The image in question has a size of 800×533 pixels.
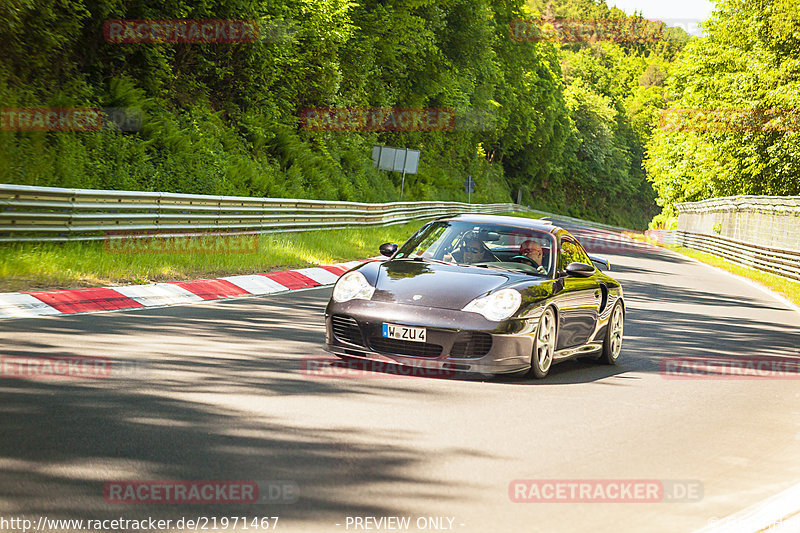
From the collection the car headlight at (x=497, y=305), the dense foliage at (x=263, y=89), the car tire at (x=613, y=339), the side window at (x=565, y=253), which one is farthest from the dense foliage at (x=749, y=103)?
the car headlight at (x=497, y=305)

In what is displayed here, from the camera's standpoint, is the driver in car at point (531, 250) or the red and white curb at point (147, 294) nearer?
the driver in car at point (531, 250)

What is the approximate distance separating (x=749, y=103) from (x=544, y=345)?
39600 mm

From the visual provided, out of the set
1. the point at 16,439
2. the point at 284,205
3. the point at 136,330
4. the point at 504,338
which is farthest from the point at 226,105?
the point at 16,439

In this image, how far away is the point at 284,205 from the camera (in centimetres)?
2217

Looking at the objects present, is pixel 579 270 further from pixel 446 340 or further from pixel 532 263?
pixel 446 340

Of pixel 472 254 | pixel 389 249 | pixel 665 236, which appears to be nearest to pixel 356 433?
pixel 472 254

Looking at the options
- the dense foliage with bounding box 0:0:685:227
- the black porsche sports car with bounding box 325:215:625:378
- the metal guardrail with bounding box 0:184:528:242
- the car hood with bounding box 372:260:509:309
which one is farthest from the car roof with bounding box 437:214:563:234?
the dense foliage with bounding box 0:0:685:227

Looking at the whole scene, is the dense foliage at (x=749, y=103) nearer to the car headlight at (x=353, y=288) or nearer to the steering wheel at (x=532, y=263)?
the steering wheel at (x=532, y=263)

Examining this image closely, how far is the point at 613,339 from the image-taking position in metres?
10.1

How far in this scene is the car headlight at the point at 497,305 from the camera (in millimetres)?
7926

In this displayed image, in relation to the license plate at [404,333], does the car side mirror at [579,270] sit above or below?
above

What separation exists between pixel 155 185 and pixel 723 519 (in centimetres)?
1717

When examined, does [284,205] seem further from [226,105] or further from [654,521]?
[654,521]

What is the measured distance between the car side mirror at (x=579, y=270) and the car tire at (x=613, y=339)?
1.11 m
